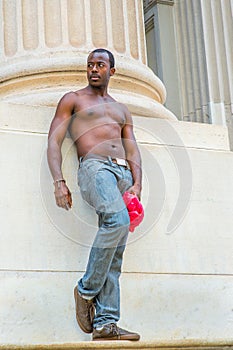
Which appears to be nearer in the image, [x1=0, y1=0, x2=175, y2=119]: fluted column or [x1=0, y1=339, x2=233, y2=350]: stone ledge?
[x1=0, y1=339, x2=233, y2=350]: stone ledge

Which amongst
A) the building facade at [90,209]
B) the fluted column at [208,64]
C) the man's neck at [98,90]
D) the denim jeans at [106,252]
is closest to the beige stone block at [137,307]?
the building facade at [90,209]

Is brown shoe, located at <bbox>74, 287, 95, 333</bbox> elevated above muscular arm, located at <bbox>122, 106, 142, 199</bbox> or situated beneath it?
situated beneath

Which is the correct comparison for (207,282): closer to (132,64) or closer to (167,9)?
(132,64)

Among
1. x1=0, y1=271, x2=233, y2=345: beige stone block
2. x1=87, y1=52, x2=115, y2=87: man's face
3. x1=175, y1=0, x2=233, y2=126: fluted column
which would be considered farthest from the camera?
x1=175, y1=0, x2=233, y2=126: fluted column

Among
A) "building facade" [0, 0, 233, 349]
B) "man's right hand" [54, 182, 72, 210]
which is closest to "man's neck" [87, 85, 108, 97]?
"building facade" [0, 0, 233, 349]

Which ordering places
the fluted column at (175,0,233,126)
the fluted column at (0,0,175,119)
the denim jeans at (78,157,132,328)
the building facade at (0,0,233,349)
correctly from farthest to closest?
the fluted column at (175,0,233,126) < the fluted column at (0,0,175,119) < the building facade at (0,0,233,349) < the denim jeans at (78,157,132,328)

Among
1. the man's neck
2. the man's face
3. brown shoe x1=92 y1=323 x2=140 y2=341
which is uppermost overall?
the man's face

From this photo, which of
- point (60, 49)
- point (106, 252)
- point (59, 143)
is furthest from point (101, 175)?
point (60, 49)

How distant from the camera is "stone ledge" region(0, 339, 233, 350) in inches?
264

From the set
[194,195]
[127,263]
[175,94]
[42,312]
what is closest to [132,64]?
[194,195]

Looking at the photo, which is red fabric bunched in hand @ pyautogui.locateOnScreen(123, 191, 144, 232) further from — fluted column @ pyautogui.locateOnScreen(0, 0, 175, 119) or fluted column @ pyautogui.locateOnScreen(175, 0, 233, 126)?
fluted column @ pyautogui.locateOnScreen(175, 0, 233, 126)

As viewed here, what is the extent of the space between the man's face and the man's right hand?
3.58 ft

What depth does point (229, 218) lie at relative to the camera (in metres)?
8.87

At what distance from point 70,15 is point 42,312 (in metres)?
3.36
